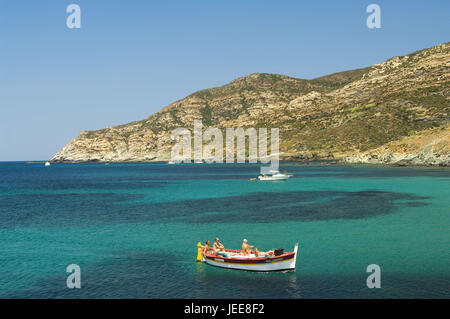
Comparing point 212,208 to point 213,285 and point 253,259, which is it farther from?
point 213,285

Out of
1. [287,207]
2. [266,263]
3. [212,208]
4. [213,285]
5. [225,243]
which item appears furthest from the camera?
[212,208]

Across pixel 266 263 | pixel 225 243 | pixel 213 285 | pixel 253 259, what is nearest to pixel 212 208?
pixel 225 243

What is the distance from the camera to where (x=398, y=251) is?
29812 mm

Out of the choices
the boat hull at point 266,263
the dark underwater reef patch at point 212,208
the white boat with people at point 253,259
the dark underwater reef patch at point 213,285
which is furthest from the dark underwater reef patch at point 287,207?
the dark underwater reef patch at point 213,285

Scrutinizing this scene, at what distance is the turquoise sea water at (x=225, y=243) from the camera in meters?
22.6

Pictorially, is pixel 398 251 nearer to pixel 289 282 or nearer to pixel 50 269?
pixel 289 282

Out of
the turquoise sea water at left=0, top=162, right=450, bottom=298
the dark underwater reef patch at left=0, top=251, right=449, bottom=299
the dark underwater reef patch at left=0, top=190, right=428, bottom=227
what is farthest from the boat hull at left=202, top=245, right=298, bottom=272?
the dark underwater reef patch at left=0, top=190, right=428, bottom=227

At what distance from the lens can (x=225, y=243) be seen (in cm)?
3394

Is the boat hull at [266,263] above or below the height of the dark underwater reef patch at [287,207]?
above

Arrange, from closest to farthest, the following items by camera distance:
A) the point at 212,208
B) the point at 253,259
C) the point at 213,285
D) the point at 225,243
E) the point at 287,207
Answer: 1. the point at 213,285
2. the point at 253,259
3. the point at 225,243
4. the point at 287,207
5. the point at 212,208

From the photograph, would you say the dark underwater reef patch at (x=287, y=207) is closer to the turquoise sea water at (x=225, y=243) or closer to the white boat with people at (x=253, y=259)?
the turquoise sea water at (x=225, y=243)

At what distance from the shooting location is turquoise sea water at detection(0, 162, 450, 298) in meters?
22.6
